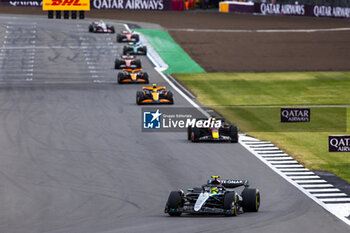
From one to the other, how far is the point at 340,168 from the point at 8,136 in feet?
52.2

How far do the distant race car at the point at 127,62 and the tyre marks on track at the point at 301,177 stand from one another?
3143 centimetres

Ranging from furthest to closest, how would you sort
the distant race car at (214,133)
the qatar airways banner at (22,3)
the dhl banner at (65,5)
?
the qatar airways banner at (22,3) < the dhl banner at (65,5) < the distant race car at (214,133)

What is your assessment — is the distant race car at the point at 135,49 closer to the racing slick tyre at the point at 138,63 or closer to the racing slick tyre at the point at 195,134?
the racing slick tyre at the point at 138,63

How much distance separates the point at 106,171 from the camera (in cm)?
3284

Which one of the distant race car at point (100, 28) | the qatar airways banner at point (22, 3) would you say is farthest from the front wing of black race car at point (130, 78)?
the qatar airways banner at point (22, 3)

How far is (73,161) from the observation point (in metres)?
35.0

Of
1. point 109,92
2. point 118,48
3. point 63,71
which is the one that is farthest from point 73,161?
point 118,48

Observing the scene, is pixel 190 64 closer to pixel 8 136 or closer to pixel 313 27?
pixel 313 27

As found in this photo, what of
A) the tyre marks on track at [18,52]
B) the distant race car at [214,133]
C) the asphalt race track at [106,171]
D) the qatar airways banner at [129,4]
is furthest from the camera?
the qatar airways banner at [129,4]

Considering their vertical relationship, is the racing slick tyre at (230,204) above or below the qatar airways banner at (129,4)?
below

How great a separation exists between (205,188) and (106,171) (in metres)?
5.97

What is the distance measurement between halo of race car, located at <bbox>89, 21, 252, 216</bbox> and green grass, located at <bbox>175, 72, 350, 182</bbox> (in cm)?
295

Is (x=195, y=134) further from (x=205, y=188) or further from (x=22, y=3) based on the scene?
(x=22, y=3)

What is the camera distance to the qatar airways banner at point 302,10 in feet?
386
